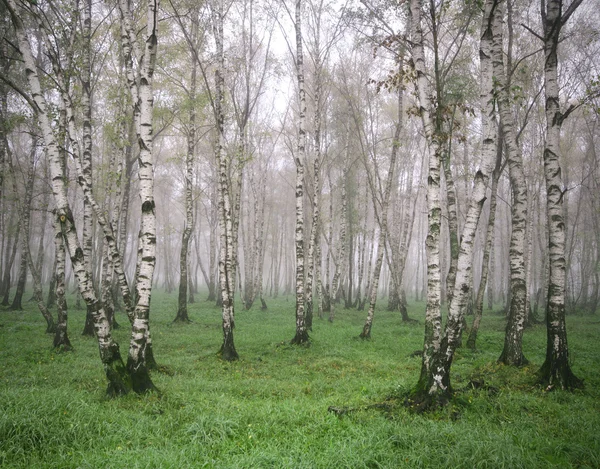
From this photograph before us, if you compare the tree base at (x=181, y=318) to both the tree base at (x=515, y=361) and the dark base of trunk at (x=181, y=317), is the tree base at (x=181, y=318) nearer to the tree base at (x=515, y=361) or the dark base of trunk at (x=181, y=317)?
the dark base of trunk at (x=181, y=317)

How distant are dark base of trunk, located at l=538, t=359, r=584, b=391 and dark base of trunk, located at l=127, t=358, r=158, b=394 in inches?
309

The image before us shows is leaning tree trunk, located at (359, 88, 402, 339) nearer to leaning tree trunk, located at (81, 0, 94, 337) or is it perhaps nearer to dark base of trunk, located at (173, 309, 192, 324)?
dark base of trunk, located at (173, 309, 192, 324)

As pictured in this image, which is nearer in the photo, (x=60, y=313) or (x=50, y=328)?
(x=60, y=313)

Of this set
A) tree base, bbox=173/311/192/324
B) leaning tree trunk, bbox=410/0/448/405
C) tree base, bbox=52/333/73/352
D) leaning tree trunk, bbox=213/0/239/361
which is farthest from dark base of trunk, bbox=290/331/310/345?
tree base, bbox=52/333/73/352

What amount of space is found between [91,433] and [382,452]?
13.2 ft

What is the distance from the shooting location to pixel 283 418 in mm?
5520

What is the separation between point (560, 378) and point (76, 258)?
9.93 meters

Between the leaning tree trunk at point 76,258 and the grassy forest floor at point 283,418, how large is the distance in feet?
1.59

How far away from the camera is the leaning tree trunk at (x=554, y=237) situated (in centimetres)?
705

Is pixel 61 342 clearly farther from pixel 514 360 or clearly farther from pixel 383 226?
pixel 514 360

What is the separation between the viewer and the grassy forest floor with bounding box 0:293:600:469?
4.28m

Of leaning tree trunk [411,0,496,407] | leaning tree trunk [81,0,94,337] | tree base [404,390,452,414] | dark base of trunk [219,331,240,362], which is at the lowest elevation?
dark base of trunk [219,331,240,362]

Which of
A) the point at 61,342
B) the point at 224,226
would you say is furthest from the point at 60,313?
the point at 224,226

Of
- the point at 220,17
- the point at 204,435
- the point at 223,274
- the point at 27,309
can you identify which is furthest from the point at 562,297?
the point at 27,309
